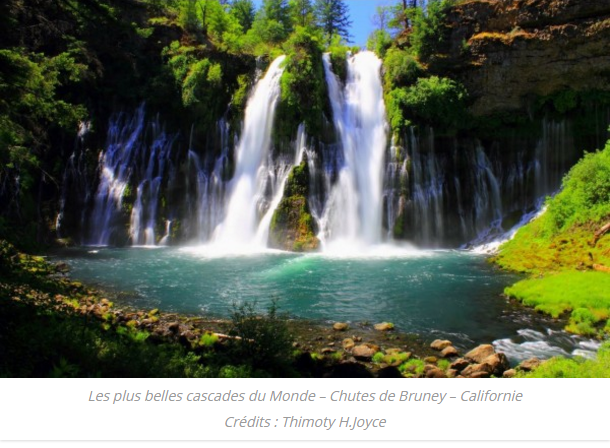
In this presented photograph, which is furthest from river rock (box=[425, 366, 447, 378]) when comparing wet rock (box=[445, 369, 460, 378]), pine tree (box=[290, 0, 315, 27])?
pine tree (box=[290, 0, 315, 27])

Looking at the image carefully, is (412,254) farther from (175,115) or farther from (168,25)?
(168,25)

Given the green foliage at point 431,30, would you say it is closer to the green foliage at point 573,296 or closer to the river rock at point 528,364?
the green foliage at point 573,296

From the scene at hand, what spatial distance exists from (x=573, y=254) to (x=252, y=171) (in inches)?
717

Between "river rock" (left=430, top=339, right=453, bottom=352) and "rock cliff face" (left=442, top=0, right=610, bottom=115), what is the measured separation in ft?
73.7

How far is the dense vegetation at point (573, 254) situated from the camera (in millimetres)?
12266

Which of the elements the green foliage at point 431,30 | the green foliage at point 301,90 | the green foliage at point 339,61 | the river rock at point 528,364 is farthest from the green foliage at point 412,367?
the green foliage at point 431,30


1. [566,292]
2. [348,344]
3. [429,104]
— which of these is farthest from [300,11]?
[348,344]

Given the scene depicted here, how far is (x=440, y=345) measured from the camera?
10336mm

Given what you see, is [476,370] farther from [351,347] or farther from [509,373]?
[351,347]

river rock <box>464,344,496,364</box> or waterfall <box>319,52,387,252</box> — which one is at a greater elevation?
waterfall <box>319,52,387,252</box>

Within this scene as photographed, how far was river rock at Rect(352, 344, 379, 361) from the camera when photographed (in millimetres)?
9633

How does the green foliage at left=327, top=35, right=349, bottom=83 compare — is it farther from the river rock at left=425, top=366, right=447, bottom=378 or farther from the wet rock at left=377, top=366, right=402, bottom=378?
the wet rock at left=377, top=366, right=402, bottom=378
